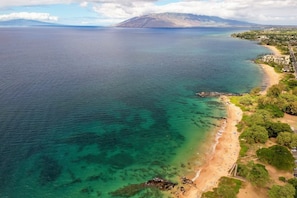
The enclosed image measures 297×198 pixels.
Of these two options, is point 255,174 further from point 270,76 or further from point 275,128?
point 270,76

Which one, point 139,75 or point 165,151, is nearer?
point 165,151

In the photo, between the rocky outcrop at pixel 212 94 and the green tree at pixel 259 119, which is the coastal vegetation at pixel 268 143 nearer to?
the green tree at pixel 259 119

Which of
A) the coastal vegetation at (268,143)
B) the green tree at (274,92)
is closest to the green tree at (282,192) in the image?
the coastal vegetation at (268,143)

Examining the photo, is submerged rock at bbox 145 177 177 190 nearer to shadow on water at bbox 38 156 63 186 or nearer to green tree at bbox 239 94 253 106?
shadow on water at bbox 38 156 63 186

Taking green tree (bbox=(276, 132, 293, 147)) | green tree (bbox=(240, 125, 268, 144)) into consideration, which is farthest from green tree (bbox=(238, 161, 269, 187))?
green tree (bbox=(276, 132, 293, 147))

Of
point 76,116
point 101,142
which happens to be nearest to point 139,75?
point 76,116

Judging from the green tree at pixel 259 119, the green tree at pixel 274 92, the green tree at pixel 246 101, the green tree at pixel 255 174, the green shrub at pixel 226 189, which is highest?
the green tree at pixel 274 92

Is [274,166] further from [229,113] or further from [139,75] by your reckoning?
[139,75]
